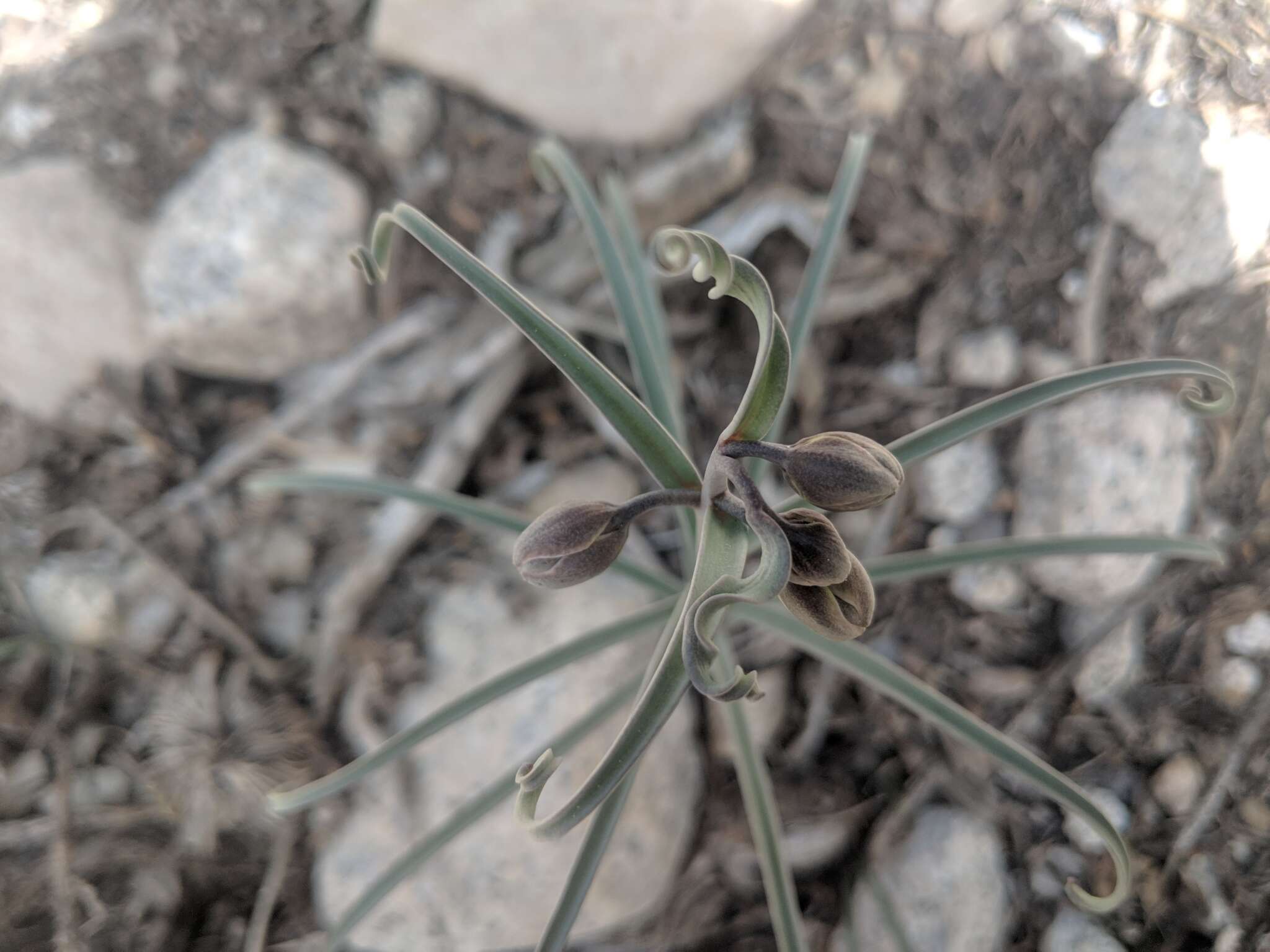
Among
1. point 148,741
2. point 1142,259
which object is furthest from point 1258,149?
point 148,741

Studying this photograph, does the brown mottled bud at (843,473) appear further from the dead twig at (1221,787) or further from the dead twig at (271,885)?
the dead twig at (271,885)

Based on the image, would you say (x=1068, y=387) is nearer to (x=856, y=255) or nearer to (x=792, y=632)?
(x=792, y=632)

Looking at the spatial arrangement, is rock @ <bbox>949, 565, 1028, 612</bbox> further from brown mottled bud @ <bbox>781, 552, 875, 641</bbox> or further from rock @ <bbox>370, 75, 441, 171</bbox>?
rock @ <bbox>370, 75, 441, 171</bbox>

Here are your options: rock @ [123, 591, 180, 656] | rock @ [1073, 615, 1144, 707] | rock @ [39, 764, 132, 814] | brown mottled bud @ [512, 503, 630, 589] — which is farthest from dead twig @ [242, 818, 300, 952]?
rock @ [1073, 615, 1144, 707]

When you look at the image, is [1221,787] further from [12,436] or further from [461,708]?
[12,436]

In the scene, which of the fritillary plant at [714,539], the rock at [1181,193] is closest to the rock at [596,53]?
the fritillary plant at [714,539]

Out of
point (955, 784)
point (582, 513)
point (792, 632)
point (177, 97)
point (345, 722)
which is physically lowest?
point (955, 784)
